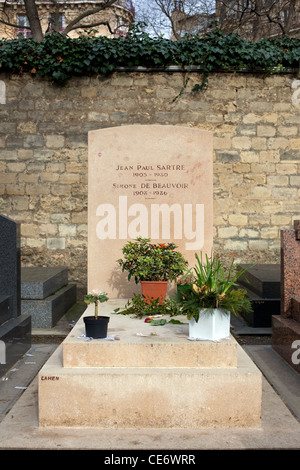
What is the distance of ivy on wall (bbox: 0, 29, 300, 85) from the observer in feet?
25.8

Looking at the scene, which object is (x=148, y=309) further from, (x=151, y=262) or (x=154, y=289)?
(x=151, y=262)

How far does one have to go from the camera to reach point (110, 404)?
3158mm

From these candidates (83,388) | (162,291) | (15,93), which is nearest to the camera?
(83,388)

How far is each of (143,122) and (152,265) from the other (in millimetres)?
3856

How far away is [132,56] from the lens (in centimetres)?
788

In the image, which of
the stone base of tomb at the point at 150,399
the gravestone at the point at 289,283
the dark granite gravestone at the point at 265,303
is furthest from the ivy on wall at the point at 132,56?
the stone base of tomb at the point at 150,399

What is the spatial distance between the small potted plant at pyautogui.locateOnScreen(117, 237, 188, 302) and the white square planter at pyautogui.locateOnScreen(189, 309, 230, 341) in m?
1.18

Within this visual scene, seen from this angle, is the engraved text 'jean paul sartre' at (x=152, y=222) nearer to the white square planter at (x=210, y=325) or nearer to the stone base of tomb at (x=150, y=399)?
the white square planter at (x=210, y=325)

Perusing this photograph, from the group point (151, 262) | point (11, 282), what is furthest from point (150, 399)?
point (11, 282)

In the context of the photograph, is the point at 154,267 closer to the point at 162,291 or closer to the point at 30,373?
the point at 162,291

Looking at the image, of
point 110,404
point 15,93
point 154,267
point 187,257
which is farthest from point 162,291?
point 15,93

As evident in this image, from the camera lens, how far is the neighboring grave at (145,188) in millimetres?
5297

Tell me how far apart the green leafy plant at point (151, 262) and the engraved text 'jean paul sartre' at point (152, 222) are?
430 millimetres

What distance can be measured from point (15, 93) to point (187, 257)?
4.37m
